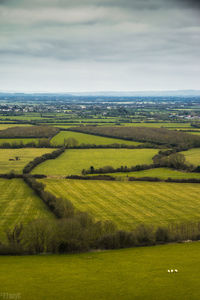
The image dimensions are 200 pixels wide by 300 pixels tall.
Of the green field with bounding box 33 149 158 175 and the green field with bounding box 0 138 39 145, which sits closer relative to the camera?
the green field with bounding box 33 149 158 175

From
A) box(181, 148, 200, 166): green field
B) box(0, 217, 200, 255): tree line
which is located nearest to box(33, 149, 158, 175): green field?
box(181, 148, 200, 166): green field

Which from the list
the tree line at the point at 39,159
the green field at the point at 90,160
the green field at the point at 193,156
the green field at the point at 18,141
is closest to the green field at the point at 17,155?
the tree line at the point at 39,159

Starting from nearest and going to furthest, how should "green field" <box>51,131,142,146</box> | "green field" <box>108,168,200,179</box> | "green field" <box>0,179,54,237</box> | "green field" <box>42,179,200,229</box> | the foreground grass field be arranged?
the foreground grass field < "green field" <box>0,179,54,237</box> < "green field" <box>42,179,200,229</box> < "green field" <box>108,168,200,179</box> < "green field" <box>51,131,142,146</box>

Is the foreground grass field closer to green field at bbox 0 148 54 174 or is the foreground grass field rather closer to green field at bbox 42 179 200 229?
green field at bbox 42 179 200 229

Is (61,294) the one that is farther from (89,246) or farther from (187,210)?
(187,210)

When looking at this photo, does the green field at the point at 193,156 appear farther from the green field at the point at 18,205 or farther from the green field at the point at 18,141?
the green field at the point at 18,141

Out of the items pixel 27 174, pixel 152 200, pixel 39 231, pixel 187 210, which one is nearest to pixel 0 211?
pixel 39 231

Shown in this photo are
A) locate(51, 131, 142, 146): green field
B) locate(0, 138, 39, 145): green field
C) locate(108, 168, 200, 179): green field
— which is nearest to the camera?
locate(108, 168, 200, 179): green field
